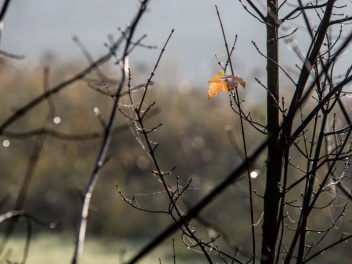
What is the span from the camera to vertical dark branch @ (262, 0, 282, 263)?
4.28ft

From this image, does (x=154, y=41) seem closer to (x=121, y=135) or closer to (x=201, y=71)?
(x=201, y=71)

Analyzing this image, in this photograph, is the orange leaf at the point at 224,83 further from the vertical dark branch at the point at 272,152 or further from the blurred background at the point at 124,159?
the blurred background at the point at 124,159

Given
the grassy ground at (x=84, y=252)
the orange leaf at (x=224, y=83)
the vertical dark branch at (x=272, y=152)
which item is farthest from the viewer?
the grassy ground at (x=84, y=252)

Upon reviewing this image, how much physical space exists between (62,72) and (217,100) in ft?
7.46

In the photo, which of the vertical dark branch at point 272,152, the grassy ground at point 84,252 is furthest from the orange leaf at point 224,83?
the grassy ground at point 84,252

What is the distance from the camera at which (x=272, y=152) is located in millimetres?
1305

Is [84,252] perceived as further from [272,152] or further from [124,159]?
[272,152]

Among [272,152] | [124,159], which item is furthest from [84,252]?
[272,152]

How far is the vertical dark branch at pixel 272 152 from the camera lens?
51.4 inches

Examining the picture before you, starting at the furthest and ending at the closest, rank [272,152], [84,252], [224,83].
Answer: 1. [84,252]
2. [224,83]
3. [272,152]

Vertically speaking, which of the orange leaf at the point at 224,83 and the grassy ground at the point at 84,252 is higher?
the grassy ground at the point at 84,252

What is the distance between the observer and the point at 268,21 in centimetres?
141

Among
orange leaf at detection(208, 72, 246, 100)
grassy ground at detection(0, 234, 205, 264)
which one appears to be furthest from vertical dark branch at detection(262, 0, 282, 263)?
grassy ground at detection(0, 234, 205, 264)

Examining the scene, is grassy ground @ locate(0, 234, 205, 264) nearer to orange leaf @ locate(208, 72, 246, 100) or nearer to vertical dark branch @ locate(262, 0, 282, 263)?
orange leaf @ locate(208, 72, 246, 100)
